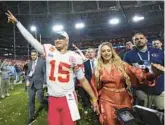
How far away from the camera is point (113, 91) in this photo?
4.75 meters

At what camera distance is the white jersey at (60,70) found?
14.6ft

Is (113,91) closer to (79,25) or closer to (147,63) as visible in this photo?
(147,63)

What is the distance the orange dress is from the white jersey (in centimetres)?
55

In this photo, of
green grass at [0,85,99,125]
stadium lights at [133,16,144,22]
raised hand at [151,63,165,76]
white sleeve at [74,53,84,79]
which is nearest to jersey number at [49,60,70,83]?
white sleeve at [74,53,84,79]

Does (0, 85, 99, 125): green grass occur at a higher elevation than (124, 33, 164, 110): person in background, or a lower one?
lower

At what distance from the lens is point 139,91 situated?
5.52 meters

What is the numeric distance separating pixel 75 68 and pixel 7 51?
1489 inches

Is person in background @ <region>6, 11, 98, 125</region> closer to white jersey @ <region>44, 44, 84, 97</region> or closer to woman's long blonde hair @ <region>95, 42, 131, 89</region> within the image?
white jersey @ <region>44, 44, 84, 97</region>

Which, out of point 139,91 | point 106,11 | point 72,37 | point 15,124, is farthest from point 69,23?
point 139,91

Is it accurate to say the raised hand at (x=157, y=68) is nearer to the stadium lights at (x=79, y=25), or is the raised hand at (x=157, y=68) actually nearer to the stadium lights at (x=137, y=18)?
the stadium lights at (x=137, y=18)

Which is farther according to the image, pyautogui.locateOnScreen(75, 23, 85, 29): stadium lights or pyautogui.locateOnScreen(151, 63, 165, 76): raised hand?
pyautogui.locateOnScreen(75, 23, 85, 29): stadium lights

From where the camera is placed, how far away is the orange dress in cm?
471

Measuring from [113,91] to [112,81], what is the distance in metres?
0.16

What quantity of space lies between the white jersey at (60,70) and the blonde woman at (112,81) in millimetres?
491
